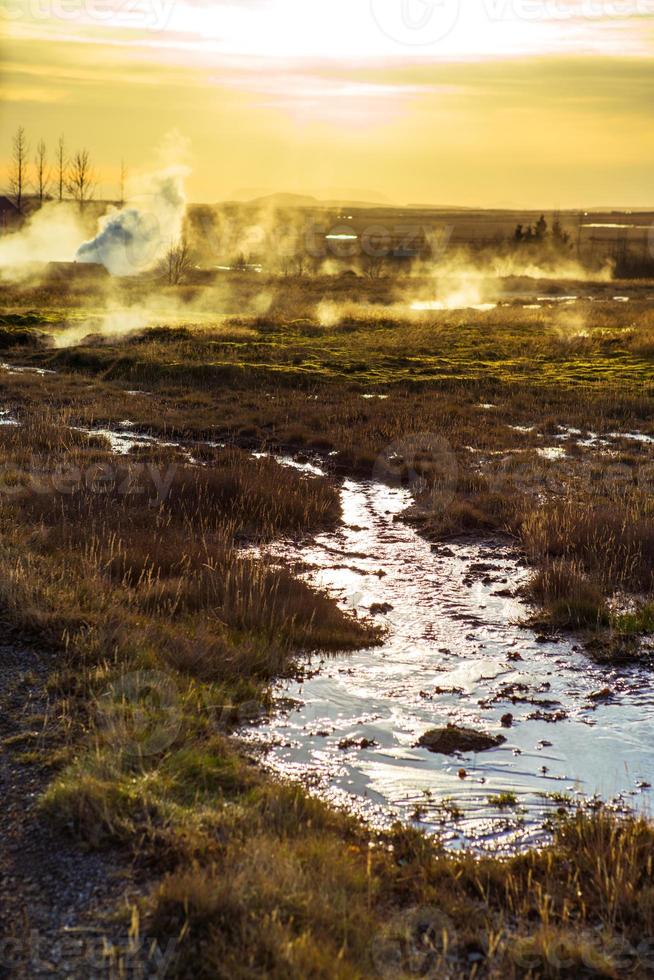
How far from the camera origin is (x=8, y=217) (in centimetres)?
11844

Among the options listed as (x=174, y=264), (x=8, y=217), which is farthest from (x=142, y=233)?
(x=8, y=217)

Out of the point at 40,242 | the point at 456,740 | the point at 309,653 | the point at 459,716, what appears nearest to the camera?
the point at 456,740

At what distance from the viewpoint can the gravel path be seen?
161 inches

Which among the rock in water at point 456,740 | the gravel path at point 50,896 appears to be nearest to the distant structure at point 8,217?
the rock in water at point 456,740

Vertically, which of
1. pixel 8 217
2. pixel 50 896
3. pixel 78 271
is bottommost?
pixel 50 896

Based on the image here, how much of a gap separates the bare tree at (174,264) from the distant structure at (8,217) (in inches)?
1336

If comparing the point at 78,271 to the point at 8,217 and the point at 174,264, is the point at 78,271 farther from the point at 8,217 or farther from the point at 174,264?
the point at 8,217

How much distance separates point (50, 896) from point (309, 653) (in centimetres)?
443

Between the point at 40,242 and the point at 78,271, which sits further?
the point at 40,242

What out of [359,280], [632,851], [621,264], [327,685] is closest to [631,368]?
[327,685]

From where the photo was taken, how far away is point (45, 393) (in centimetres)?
2486

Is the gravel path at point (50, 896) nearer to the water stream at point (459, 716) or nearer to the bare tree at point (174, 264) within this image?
the water stream at point (459, 716)

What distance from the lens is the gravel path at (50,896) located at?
4.10m

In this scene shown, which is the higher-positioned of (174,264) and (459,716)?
(174,264)
